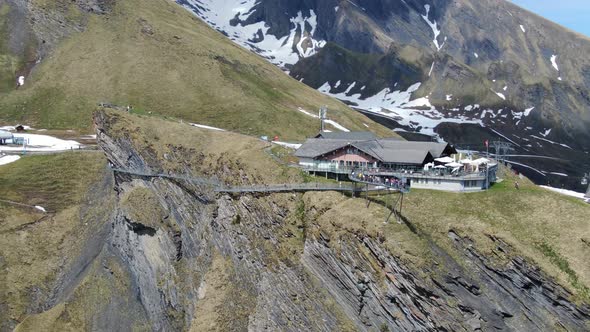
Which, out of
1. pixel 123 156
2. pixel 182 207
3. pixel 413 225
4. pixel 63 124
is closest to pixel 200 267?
pixel 182 207

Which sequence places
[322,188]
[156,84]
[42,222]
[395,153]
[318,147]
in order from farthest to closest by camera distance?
1. [156,84]
2. [42,222]
3. [318,147]
4. [395,153]
5. [322,188]

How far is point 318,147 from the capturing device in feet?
214

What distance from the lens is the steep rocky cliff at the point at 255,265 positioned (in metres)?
42.3

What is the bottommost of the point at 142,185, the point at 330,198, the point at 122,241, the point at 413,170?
the point at 122,241

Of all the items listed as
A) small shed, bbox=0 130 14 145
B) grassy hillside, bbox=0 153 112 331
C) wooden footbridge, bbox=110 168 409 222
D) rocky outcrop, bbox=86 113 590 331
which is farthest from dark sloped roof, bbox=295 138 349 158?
small shed, bbox=0 130 14 145

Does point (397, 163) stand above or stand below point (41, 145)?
above

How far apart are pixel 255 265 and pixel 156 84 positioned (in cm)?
8865

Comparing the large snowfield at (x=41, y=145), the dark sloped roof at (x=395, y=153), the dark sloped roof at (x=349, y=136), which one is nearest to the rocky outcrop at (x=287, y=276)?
the dark sloped roof at (x=395, y=153)

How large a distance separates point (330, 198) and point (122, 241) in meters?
37.2

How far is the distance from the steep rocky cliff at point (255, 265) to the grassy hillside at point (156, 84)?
133 feet

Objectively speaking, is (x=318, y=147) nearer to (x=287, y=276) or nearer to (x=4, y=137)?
(x=287, y=276)

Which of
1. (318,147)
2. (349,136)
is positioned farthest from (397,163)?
(349,136)

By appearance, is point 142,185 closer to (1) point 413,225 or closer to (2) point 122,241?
(2) point 122,241

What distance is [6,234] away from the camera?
78938 millimetres
